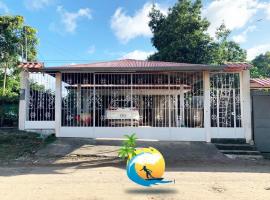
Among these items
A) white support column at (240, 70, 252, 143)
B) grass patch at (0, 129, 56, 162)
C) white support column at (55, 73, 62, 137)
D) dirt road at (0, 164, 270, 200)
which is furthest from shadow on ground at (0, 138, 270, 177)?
white support column at (240, 70, 252, 143)

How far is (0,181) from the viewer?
21.7 ft

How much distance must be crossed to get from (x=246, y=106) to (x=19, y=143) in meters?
8.45

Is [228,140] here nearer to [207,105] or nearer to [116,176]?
[207,105]

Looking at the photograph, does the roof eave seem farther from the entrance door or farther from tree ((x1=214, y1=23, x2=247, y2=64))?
tree ((x1=214, y1=23, x2=247, y2=64))

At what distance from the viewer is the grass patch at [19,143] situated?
9.64 metres

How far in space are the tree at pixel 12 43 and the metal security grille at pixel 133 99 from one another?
1116 cm

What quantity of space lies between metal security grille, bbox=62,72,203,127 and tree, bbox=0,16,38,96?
11156 mm

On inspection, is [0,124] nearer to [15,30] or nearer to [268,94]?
[15,30]

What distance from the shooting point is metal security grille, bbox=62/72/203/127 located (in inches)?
457

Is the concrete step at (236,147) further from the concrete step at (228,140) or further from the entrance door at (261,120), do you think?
the entrance door at (261,120)

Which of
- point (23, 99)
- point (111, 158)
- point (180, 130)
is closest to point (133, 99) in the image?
point (180, 130)

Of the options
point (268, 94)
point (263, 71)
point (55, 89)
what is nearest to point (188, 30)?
point (268, 94)

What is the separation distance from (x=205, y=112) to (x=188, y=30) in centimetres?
1333

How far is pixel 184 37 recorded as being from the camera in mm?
22922
